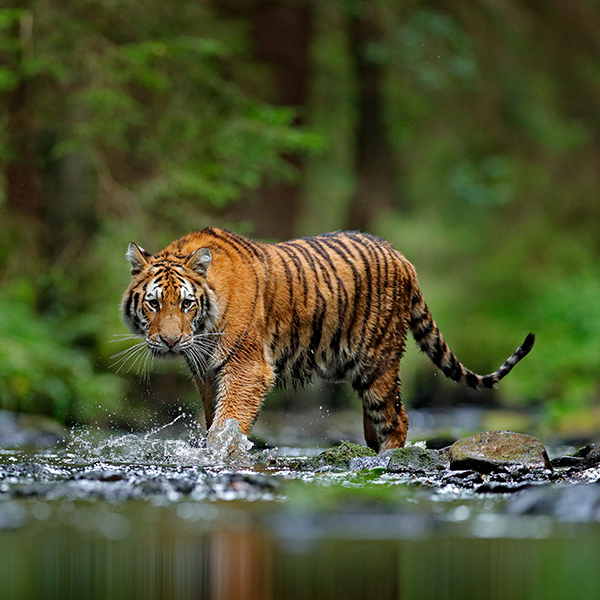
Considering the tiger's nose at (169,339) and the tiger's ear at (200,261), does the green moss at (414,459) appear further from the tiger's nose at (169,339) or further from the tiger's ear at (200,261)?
the tiger's ear at (200,261)

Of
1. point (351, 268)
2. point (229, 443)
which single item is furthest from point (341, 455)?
point (351, 268)

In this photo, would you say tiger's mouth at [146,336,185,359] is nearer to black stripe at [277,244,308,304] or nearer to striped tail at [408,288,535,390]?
black stripe at [277,244,308,304]

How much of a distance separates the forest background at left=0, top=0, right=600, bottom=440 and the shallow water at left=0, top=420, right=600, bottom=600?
5.31 metres

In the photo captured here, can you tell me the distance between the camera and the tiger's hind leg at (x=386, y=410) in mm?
7082

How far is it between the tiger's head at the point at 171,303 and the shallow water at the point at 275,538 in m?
0.89

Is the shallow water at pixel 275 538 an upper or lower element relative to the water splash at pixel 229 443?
lower

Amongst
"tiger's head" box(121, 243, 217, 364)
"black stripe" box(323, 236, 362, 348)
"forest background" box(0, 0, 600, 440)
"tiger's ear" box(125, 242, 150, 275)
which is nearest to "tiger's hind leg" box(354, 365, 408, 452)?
"black stripe" box(323, 236, 362, 348)

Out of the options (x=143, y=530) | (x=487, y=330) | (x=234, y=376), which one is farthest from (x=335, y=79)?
(x=143, y=530)

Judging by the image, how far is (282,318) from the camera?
265 inches

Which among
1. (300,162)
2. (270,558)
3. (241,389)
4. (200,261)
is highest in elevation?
(300,162)

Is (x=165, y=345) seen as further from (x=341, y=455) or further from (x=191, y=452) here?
(x=341, y=455)

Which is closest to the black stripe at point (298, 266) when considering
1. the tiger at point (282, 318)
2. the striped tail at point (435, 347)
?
the tiger at point (282, 318)

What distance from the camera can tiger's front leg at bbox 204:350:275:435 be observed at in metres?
6.27

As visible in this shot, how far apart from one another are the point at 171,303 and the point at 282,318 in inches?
38.1
